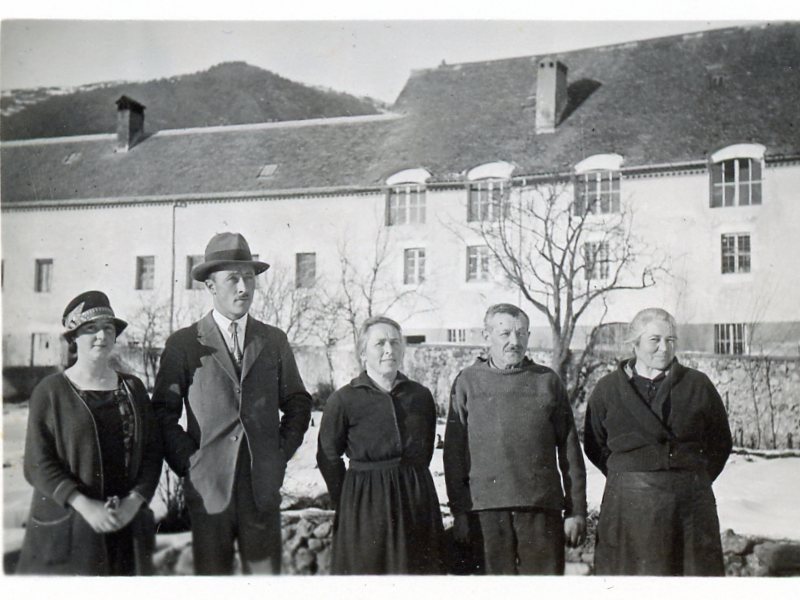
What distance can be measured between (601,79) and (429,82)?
1194mm

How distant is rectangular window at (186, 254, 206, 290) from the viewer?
4.78 meters

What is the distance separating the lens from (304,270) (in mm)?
4781

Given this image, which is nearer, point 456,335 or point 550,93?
point 456,335

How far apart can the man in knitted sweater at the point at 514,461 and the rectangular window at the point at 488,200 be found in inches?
59.4

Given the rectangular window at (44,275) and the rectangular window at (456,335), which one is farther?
the rectangular window at (456,335)

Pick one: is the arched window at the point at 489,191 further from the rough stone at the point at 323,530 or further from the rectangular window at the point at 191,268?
the rough stone at the point at 323,530

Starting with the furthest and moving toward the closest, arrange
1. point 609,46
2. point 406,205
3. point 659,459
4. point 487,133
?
point 487,133
point 406,205
point 609,46
point 659,459

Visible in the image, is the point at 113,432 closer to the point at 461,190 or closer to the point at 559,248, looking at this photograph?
the point at 461,190

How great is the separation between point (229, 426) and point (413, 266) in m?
1.80

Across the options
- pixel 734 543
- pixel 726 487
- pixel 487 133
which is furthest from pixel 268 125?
pixel 734 543

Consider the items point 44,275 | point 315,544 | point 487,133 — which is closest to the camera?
point 315,544

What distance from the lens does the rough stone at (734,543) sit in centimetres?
410

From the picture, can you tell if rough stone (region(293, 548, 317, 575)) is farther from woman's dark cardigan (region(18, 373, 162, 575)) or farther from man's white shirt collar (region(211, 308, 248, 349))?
man's white shirt collar (region(211, 308, 248, 349))

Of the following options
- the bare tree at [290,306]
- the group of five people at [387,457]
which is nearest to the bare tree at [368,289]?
the bare tree at [290,306]
